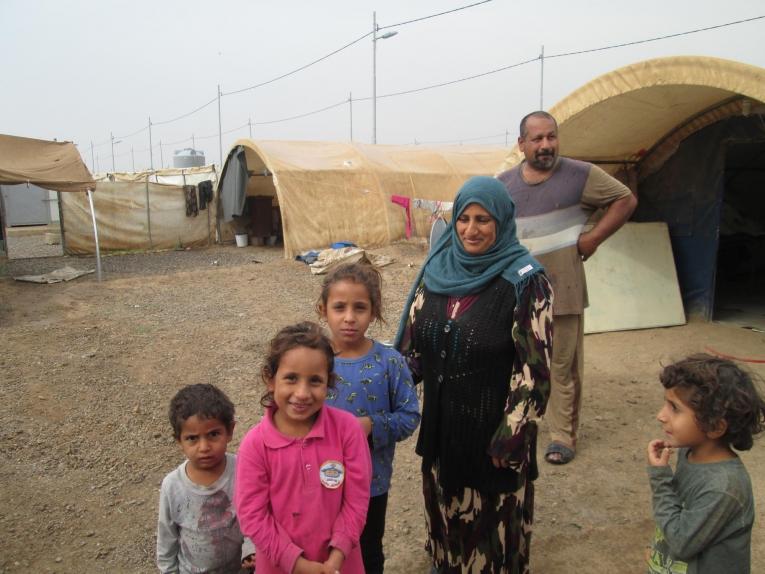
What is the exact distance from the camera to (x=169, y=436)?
12.9ft

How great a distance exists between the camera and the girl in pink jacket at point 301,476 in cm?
155

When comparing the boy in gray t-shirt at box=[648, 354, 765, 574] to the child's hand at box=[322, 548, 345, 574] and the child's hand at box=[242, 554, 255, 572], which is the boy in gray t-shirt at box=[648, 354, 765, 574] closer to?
the child's hand at box=[322, 548, 345, 574]

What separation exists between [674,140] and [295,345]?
6080 mm

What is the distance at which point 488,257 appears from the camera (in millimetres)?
1883

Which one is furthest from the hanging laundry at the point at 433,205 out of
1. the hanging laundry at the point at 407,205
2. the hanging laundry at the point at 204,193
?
the hanging laundry at the point at 204,193

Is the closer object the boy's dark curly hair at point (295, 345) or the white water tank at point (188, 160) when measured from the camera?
the boy's dark curly hair at point (295, 345)

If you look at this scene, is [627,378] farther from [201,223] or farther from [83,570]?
[201,223]

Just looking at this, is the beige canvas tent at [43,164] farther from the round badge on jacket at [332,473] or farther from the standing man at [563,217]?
the round badge on jacket at [332,473]

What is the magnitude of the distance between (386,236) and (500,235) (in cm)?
1106

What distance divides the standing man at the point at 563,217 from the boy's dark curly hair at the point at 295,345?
1953 mm

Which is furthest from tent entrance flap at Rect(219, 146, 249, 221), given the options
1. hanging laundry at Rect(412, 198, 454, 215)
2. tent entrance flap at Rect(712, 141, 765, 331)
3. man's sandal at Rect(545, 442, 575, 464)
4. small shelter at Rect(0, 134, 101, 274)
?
man's sandal at Rect(545, 442, 575, 464)

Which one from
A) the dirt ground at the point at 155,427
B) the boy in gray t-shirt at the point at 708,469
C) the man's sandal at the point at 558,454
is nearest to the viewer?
the boy in gray t-shirt at the point at 708,469

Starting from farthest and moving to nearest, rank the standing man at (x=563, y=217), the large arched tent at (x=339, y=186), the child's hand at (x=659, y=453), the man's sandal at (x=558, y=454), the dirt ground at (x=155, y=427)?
the large arched tent at (x=339, y=186) → the man's sandal at (x=558, y=454) → the standing man at (x=563, y=217) → the dirt ground at (x=155, y=427) → the child's hand at (x=659, y=453)

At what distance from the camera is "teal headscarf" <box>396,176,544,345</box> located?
1.85 m
